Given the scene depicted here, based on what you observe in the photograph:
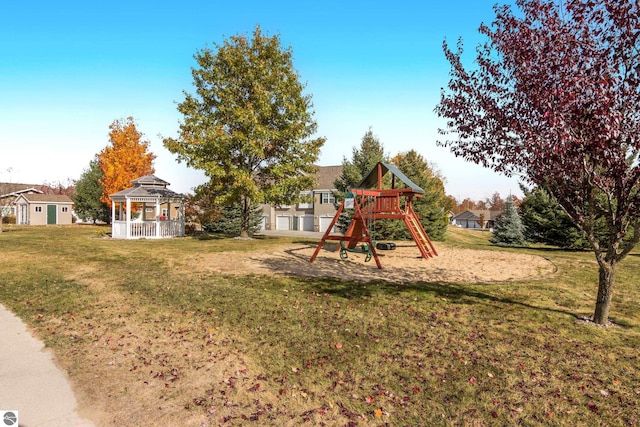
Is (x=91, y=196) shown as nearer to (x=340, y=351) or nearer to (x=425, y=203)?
(x=425, y=203)

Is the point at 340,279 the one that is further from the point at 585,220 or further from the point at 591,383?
the point at 591,383

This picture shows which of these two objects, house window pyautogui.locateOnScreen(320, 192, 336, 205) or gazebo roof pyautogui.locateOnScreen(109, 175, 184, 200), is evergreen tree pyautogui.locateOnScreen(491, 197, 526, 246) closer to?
house window pyautogui.locateOnScreen(320, 192, 336, 205)

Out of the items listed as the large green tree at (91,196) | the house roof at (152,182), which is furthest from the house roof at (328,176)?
the large green tree at (91,196)

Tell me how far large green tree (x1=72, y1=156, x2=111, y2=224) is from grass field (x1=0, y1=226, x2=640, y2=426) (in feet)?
129

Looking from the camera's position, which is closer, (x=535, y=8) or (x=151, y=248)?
(x=535, y=8)

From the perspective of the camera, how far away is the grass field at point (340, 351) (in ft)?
13.8

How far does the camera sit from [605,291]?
672 cm

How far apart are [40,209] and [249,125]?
39.9 m

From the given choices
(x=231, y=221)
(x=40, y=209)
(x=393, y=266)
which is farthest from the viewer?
(x=40, y=209)

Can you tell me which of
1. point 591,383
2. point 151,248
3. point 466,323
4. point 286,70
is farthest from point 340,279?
point 286,70

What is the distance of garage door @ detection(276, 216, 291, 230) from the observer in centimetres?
4776

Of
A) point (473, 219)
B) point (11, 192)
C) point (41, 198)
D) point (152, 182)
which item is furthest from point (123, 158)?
point (473, 219)

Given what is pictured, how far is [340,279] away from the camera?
11078 millimetres

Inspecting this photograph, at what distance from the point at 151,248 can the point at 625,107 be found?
1939cm
